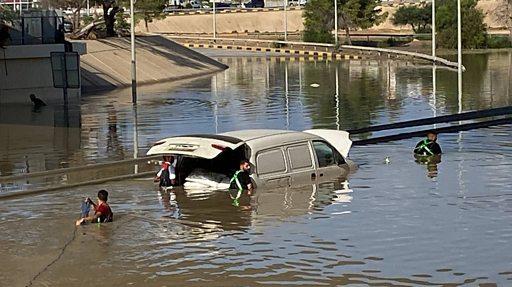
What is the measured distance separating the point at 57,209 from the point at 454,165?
926 centimetres

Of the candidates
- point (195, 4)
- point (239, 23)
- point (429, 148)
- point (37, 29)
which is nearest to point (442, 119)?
point (429, 148)

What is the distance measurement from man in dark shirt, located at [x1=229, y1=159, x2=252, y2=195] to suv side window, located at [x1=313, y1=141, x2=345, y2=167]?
172 cm

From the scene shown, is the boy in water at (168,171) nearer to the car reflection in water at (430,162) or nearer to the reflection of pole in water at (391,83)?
the car reflection in water at (430,162)

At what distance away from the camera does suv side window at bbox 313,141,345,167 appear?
812 inches

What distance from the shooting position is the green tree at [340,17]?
110 meters

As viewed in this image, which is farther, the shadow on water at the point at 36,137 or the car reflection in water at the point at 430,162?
the shadow on water at the point at 36,137

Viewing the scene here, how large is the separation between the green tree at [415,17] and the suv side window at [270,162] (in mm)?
106669

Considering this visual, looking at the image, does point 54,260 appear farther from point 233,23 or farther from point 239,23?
point 239,23

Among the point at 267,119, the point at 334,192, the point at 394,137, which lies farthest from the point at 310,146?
the point at 267,119

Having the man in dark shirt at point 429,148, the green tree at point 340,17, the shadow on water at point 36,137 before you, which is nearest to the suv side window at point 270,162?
the man in dark shirt at point 429,148

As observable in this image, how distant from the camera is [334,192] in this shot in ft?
65.6

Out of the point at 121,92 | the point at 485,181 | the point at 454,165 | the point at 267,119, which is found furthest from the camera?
the point at 121,92

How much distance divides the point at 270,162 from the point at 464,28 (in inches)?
3365

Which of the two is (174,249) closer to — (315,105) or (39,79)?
(315,105)
